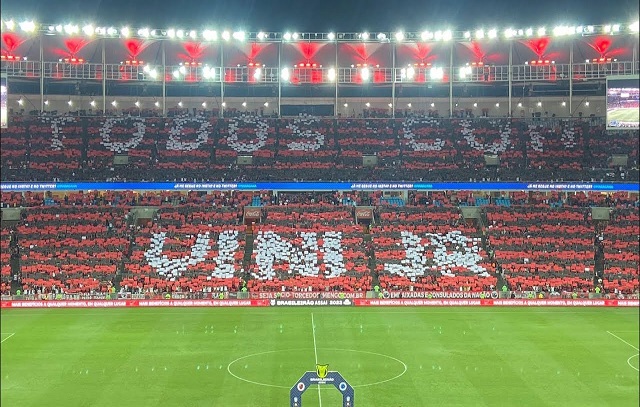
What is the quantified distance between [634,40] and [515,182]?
1897 centimetres

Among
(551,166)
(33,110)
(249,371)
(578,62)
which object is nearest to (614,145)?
(551,166)

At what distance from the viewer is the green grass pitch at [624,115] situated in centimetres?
5828

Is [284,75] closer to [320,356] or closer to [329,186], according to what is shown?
A: [329,186]

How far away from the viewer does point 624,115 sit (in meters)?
58.5

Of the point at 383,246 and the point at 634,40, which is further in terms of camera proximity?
the point at 634,40

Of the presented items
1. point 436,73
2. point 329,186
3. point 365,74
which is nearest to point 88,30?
point 329,186

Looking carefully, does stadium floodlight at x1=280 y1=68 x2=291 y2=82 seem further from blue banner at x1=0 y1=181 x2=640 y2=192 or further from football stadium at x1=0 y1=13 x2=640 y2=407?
blue banner at x1=0 y1=181 x2=640 y2=192

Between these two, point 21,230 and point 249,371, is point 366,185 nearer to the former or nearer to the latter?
point 21,230

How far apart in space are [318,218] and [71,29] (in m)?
26.4

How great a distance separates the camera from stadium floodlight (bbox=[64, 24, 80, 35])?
6488 cm

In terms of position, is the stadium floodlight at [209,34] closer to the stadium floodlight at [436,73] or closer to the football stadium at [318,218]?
the football stadium at [318,218]

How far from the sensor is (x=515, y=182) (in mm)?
62719

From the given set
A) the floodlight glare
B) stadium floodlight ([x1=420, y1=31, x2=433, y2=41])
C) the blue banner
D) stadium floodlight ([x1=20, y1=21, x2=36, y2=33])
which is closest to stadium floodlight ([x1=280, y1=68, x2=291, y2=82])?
the floodlight glare

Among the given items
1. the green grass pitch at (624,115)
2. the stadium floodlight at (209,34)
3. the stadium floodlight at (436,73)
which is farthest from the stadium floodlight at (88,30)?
the green grass pitch at (624,115)
